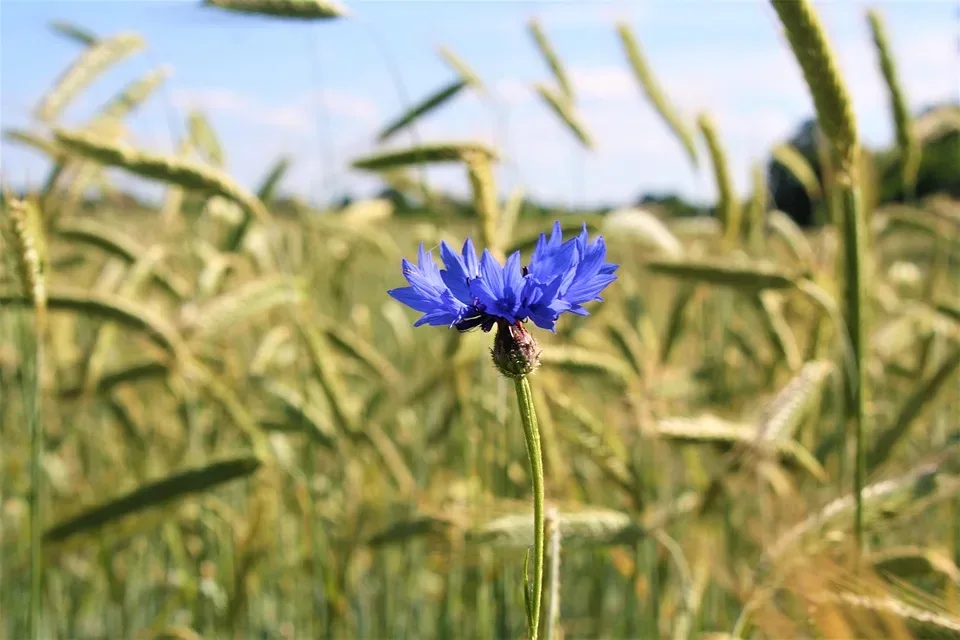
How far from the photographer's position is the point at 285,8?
1393 mm

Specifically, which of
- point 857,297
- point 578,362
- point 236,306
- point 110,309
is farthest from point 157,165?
point 857,297

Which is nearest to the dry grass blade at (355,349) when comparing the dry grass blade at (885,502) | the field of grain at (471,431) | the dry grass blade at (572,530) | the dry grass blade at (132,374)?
the field of grain at (471,431)

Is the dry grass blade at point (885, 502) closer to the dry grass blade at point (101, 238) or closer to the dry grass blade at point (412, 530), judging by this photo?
the dry grass blade at point (412, 530)

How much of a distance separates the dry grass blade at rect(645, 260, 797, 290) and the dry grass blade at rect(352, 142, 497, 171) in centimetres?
40

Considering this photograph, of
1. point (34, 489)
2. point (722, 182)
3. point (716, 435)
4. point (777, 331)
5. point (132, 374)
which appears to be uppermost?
point (722, 182)

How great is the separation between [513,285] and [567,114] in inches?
61.5

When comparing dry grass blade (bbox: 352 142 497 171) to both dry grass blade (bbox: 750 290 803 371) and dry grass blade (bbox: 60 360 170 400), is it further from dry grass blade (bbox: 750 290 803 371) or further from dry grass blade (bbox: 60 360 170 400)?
dry grass blade (bbox: 750 290 803 371)

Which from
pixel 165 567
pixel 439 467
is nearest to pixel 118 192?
pixel 165 567

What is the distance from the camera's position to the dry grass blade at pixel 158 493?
1450 mm

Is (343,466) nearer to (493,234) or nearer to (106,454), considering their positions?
(493,234)

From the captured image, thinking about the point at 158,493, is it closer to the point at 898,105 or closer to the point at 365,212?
the point at 898,105

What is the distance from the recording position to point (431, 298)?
29.1 inches

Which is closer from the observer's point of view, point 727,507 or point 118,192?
point 727,507

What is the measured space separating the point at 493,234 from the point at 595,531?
524 mm
